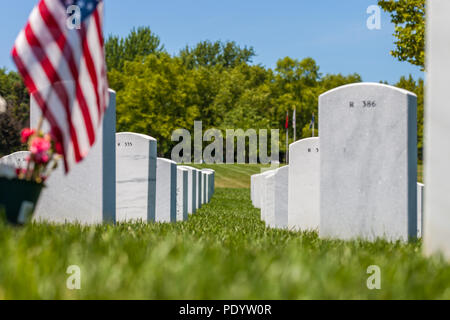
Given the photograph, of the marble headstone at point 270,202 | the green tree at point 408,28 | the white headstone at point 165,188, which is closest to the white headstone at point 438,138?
Answer: the marble headstone at point 270,202

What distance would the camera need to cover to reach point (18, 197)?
3.31 meters

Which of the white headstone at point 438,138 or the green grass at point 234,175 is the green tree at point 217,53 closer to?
the green grass at point 234,175

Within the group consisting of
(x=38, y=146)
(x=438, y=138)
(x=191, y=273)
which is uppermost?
(x=438, y=138)

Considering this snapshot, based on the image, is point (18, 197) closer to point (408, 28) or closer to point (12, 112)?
point (408, 28)

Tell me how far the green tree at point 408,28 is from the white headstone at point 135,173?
1507 cm

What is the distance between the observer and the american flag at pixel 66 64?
3580 millimetres

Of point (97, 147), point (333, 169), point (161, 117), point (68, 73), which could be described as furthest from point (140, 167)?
point (161, 117)

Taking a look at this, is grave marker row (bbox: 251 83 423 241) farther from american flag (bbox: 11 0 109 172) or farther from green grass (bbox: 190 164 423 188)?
green grass (bbox: 190 164 423 188)

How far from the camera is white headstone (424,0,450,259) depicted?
154 inches

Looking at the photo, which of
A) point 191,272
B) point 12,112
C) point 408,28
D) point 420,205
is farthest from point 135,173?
point 12,112

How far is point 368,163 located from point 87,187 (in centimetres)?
→ 379
